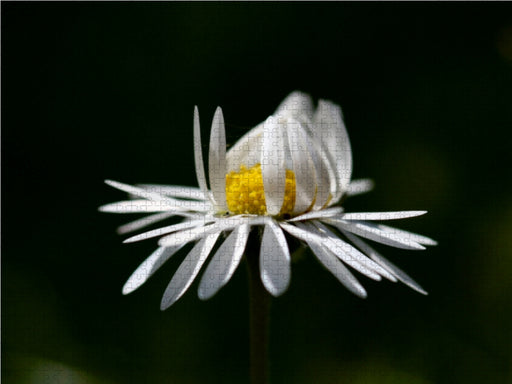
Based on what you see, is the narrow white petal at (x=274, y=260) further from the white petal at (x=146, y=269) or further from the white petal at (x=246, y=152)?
the white petal at (x=246, y=152)

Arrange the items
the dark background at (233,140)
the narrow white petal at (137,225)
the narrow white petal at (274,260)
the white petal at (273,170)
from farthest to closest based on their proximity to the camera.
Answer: the dark background at (233,140)
the narrow white petal at (137,225)
the white petal at (273,170)
the narrow white petal at (274,260)

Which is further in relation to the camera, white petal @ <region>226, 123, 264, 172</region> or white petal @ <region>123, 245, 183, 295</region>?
white petal @ <region>226, 123, 264, 172</region>

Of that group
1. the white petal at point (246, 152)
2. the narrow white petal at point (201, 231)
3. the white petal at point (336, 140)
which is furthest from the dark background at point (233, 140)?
the narrow white petal at point (201, 231)

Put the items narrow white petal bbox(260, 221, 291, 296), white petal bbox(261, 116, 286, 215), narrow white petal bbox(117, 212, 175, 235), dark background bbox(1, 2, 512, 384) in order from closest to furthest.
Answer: narrow white petal bbox(260, 221, 291, 296) < white petal bbox(261, 116, 286, 215) < narrow white petal bbox(117, 212, 175, 235) < dark background bbox(1, 2, 512, 384)

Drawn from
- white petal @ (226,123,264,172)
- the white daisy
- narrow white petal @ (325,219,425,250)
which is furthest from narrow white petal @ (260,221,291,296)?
white petal @ (226,123,264,172)

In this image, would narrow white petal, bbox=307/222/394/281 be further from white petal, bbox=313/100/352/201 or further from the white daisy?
white petal, bbox=313/100/352/201

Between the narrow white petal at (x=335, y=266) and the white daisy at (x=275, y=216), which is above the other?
the white daisy at (x=275, y=216)

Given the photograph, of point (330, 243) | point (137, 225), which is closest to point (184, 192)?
point (137, 225)
